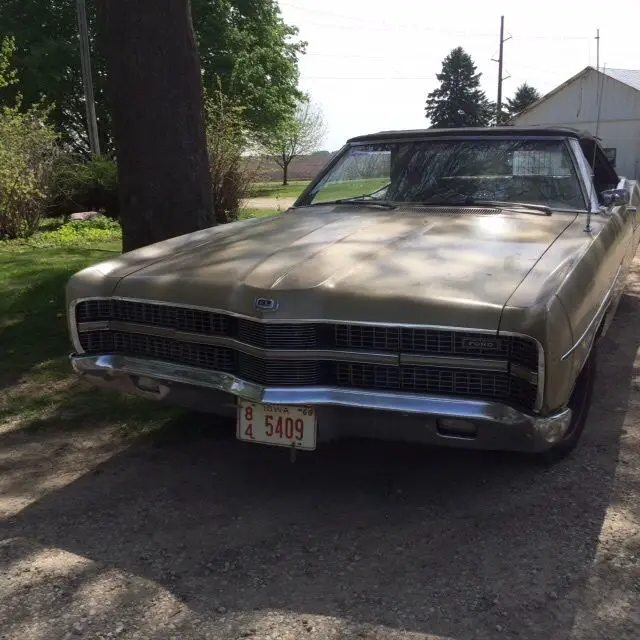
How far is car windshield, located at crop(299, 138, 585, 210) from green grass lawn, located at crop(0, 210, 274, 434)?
1830 mm

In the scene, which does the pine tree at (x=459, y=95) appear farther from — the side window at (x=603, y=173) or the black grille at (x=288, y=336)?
the black grille at (x=288, y=336)

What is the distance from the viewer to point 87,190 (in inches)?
598

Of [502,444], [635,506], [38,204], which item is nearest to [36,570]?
[502,444]

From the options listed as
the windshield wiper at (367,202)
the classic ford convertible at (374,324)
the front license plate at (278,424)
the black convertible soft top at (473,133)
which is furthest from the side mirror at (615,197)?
the front license plate at (278,424)

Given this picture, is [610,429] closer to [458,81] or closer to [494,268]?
[494,268]

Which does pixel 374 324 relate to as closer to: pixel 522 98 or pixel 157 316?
pixel 157 316

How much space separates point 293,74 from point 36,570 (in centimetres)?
2854

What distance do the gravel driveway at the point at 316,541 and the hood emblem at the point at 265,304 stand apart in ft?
3.01

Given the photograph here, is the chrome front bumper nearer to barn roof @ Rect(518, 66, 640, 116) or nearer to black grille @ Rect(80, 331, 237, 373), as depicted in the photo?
black grille @ Rect(80, 331, 237, 373)

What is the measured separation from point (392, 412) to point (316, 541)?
0.61 meters

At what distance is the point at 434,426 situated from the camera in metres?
2.79

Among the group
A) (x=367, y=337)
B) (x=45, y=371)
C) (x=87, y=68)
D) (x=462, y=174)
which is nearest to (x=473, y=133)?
(x=462, y=174)

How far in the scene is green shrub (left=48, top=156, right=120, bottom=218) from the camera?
14.9 metres

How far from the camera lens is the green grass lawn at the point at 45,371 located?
431 centimetres
